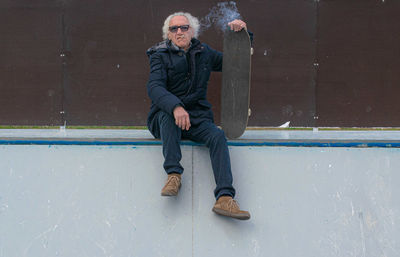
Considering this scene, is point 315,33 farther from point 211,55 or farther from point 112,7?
point 211,55

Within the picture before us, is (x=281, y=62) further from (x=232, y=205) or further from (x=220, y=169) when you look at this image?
(x=232, y=205)

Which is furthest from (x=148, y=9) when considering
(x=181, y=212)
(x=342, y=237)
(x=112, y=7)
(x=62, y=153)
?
(x=342, y=237)

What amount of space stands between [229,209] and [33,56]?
414cm

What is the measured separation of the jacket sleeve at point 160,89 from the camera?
7.12 ft

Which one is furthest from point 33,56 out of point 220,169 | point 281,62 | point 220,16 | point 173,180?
point 220,169

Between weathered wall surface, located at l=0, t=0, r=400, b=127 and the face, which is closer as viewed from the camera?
the face

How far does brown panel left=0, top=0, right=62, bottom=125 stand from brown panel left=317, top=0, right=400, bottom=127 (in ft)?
11.2

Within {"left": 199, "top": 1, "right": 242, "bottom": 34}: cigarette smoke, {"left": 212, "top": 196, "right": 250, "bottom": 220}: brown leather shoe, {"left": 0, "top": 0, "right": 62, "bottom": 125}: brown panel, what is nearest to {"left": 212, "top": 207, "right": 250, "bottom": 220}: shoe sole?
{"left": 212, "top": 196, "right": 250, "bottom": 220}: brown leather shoe

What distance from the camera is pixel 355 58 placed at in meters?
5.16

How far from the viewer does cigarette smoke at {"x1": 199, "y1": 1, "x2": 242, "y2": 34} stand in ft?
16.4

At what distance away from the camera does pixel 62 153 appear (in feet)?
7.52

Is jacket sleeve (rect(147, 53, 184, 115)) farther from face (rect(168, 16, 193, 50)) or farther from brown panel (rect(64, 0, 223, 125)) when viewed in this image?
brown panel (rect(64, 0, 223, 125))

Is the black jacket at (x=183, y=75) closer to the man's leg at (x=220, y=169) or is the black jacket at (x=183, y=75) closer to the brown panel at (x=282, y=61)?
the man's leg at (x=220, y=169)

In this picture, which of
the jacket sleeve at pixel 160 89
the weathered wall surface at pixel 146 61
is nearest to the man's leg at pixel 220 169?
the jacket sleeve at pixel 160 89
